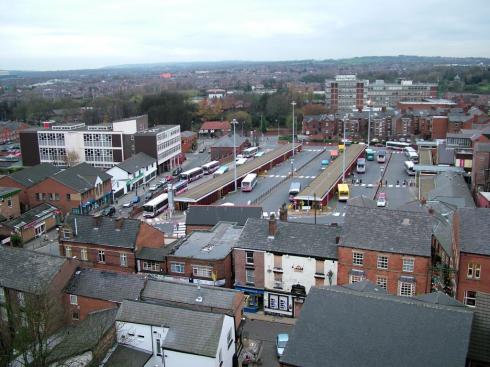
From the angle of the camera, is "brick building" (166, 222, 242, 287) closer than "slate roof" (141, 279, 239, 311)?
No

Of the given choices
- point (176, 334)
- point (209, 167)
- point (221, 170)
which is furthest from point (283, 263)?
point (209, 167)

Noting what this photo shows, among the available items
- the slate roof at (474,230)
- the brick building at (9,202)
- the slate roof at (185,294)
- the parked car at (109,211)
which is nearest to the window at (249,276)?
the slate roof at (185,294)

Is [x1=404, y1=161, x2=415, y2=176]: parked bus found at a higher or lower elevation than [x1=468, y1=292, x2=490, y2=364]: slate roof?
lower

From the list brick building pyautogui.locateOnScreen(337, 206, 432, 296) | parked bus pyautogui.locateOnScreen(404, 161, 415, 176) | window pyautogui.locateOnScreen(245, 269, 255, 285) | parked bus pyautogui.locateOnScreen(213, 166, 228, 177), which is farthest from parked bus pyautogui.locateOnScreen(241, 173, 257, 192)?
brick building pyautogui.locateOnScreen(337, 206, 432, 296)

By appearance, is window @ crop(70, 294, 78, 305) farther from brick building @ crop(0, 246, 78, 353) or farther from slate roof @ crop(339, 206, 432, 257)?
slate roof @ crop(339, 206, 432, 257)

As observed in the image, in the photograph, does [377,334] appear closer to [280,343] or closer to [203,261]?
[280,343]

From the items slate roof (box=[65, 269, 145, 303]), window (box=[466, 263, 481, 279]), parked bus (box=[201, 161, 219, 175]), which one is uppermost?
window (box=[466, 263, 481, 279])

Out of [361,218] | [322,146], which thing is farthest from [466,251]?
[322,146]
